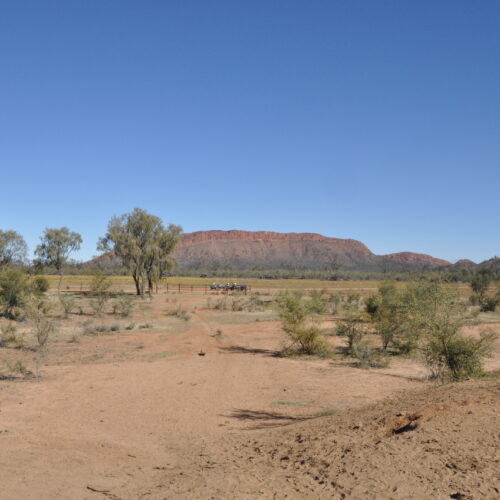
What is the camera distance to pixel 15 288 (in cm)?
2836

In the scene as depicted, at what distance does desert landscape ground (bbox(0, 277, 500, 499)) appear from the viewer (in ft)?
19.0

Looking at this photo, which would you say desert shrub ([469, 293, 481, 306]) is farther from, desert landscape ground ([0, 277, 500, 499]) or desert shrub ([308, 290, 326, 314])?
desert landscape ground ([0, 277, 500, 499])

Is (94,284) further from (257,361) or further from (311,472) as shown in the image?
(311,472)

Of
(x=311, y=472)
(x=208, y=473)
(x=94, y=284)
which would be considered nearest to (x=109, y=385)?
(x=208, y=473)

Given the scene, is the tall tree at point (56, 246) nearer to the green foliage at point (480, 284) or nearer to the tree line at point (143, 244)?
the tree line at point (143, 244)

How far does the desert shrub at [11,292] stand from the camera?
90.4ft

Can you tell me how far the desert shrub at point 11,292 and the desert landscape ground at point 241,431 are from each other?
37.7 feet

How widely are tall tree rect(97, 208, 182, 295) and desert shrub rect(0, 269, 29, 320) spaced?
19145 mm

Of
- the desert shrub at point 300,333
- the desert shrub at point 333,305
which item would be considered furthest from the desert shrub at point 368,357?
the desert shrub at point 333,305

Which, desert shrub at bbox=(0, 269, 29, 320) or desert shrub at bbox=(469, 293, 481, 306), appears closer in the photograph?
desert shrub at bbox=(0, 269, 29, 320)

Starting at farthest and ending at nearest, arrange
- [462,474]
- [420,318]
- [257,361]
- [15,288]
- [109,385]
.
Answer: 1. [15,288]
2. [257,361]
3. [109,385]
4. [420,318]
5. [462,474]

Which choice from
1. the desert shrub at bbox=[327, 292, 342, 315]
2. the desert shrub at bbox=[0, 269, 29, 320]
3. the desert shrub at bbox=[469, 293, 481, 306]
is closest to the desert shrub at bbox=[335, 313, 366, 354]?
the desert shrub at bbox=[327, 292, 342, 315]

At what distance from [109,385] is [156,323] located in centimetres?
1595

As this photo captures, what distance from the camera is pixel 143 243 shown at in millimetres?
50406
